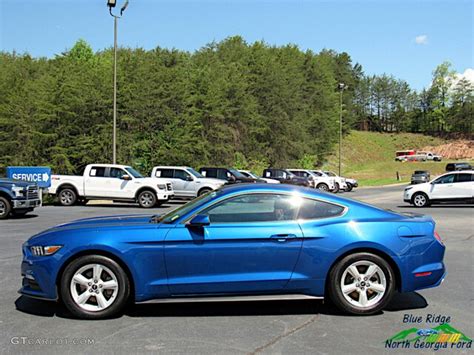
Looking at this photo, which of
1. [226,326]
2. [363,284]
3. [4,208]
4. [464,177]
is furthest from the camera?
[464,177]

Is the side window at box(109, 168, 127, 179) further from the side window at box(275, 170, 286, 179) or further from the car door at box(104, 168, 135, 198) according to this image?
the side window at box(275, 170, 286, 179)

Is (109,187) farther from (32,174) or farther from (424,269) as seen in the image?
(424,269)

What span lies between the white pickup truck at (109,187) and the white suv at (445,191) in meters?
10.7

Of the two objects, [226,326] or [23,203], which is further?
[23,203]

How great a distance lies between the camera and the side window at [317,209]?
18.2 feet

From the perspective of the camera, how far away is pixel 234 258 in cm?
526

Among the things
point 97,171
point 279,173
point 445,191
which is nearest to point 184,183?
point 97,171

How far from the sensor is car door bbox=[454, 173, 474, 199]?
20.9m

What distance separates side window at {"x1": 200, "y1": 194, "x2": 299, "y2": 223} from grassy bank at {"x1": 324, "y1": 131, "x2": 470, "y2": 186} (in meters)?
45.0

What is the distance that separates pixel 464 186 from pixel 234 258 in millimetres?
18559

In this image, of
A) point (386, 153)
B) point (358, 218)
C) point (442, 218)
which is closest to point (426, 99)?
point (386, 153)

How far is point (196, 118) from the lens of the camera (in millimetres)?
40250

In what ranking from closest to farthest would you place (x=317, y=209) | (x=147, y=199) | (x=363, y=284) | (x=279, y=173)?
(x=363, y=284)
(x=317, y=209)
(x=147, y=199)
(x=279, y=173)

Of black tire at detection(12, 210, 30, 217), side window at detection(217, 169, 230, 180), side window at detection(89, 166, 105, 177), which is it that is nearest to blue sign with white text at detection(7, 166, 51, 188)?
side window at detection(89, 166, 105, 177)
